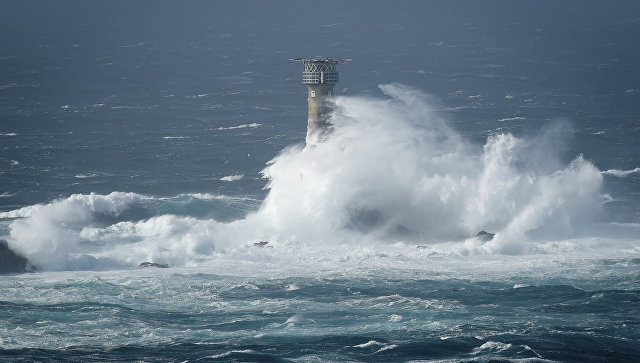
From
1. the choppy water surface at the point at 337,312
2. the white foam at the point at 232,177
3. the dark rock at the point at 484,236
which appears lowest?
the choppy water surface at the point at 337,312

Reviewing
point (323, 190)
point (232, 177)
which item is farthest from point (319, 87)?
point (232, 177)

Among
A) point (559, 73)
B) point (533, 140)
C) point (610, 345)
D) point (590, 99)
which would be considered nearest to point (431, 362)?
point (610, 345)

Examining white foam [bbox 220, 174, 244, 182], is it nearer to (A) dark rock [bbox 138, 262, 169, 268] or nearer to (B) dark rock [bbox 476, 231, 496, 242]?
(A) dark rock [bbox 138, 262, 169, 268]

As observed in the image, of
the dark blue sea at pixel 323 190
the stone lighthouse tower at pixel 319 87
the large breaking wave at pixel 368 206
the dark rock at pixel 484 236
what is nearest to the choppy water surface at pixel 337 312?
the dark blue sea at pixel 323 190

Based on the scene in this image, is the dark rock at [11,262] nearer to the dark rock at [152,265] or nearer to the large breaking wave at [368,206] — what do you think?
the large breaking wave at [368,206]

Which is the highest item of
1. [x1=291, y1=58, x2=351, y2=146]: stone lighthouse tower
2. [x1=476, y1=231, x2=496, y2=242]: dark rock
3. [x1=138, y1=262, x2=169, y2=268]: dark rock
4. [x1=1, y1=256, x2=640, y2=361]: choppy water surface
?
[x1=291, y1=58, x2=351, y2=146]: stone lighthouse tower

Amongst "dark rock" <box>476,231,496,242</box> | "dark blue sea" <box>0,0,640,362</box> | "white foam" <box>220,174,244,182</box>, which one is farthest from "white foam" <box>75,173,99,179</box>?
"dark rock" <box>476,231,496,242</box>

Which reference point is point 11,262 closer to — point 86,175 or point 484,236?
point 86,175
